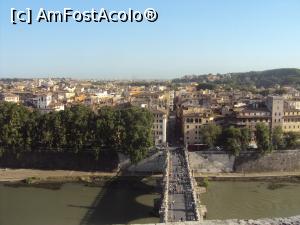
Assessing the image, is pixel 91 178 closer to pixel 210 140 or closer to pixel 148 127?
pixel 148 127

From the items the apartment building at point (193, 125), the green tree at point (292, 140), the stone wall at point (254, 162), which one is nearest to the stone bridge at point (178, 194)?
the stone wall at point (254, 162)

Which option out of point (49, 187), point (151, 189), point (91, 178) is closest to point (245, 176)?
point (151, 189)

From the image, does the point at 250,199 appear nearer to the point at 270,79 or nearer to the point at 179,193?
the point at 179,193

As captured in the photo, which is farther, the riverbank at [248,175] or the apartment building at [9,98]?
the apartment building at [9,98]

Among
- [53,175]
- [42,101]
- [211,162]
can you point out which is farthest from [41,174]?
[42,101]

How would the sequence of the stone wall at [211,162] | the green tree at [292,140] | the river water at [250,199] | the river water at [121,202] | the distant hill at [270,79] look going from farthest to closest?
the distant hill at [270,79], the green tree at [292,140], the stone wall at [211,162], the river water at [250,199], the river water at [121,202]

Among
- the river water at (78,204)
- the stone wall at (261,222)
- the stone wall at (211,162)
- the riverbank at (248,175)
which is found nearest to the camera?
the stone wall at (261,222)

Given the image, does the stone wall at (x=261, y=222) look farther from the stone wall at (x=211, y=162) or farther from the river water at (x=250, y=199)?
the stone wall at (x=211, y=162)

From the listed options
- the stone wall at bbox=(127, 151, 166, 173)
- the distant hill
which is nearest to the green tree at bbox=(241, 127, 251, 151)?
the stone wall at bbox=(127, 151, 166, 173)
